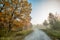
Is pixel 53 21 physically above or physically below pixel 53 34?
above

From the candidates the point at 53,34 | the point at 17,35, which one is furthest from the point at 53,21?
the point at 17,35

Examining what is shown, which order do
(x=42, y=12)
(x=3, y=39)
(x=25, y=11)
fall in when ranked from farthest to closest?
(x=42, y=12), (x=25, y=11), (x=3, y=39)

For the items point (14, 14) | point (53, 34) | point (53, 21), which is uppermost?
point (14, 14)

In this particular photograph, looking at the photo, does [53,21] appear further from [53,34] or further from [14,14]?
[14,14]

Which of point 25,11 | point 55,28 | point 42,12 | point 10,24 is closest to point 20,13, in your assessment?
point 25,11

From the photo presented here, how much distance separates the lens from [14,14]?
2305 mm

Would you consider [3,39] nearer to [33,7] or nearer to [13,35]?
[13,35]

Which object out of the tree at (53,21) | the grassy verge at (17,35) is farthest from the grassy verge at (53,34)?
the grassy verge at (17,35)

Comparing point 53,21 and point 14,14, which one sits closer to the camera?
point 14,14

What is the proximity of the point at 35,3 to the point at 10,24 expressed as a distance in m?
0.61

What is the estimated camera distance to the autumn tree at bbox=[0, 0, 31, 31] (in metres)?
2.25

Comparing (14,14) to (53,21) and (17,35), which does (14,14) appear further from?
(53,21)

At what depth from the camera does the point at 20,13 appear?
2322mm

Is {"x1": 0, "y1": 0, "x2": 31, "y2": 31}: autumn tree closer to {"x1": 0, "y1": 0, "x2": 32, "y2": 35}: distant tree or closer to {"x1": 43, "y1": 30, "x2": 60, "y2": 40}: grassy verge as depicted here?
{"x1": 0, "y1": 0, "x2": 32, "y2": 35}: distant tree
